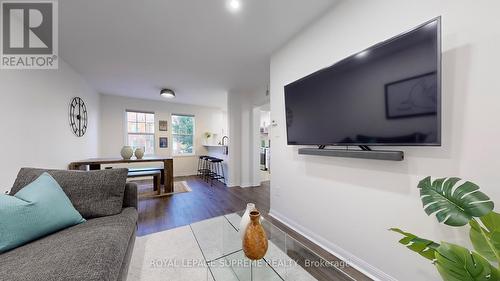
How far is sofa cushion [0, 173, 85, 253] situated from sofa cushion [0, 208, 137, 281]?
2.1 inches

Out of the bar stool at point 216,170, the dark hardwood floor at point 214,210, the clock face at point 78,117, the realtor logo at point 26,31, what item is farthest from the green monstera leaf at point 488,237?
the clock face at point 78,117

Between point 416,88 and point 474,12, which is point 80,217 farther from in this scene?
point 474,12

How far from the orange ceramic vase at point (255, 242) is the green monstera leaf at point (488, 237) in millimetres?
1009

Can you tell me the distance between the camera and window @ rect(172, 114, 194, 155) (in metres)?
5.80

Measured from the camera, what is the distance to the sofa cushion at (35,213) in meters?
1.01

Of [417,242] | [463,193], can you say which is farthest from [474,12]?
[417,242]

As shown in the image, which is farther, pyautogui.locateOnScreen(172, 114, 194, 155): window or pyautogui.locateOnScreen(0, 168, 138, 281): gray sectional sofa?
pyautogui.locateOnScreen(172, 114, 194, 155): window

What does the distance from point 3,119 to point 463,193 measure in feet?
11.8

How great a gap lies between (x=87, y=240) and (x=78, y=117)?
3415 millimetres

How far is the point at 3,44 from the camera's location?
69.0 inches

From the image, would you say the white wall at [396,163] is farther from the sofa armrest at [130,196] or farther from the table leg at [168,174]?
the table leg at [168,174]

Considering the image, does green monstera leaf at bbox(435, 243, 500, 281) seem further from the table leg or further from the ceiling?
the table leg

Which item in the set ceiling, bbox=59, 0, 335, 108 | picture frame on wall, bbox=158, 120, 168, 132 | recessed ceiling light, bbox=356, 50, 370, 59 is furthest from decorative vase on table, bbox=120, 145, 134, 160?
recessed ceiling light, bbox=356, 50, 370, 59

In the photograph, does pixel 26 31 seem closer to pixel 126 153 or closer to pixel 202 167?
pixel 126 153
